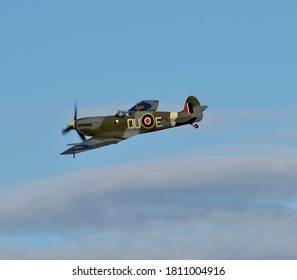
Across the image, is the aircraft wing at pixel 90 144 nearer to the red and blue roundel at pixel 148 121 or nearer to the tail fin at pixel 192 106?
the red and blue roundel at pixel 148 121

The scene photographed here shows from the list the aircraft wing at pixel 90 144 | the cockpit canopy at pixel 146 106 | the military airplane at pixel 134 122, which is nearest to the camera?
the aircraft wing at pixel 90 144

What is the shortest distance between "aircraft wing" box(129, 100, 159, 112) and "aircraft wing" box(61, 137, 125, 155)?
289 inches

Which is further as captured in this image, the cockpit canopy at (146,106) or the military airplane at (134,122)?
the cockpit canopy at (146,106)

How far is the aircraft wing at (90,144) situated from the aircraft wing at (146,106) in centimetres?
734

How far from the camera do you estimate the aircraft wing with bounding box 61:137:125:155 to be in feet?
266

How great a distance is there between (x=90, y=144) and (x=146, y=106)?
11.0 meters

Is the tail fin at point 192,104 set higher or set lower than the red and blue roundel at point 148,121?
higher

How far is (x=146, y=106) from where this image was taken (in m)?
92.7

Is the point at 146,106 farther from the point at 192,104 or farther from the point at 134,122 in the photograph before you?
the point at 192,104

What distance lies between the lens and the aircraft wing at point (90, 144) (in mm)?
81000

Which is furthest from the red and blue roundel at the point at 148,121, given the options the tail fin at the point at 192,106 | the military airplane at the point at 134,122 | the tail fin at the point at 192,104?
the tail fin at the point at 192,104
